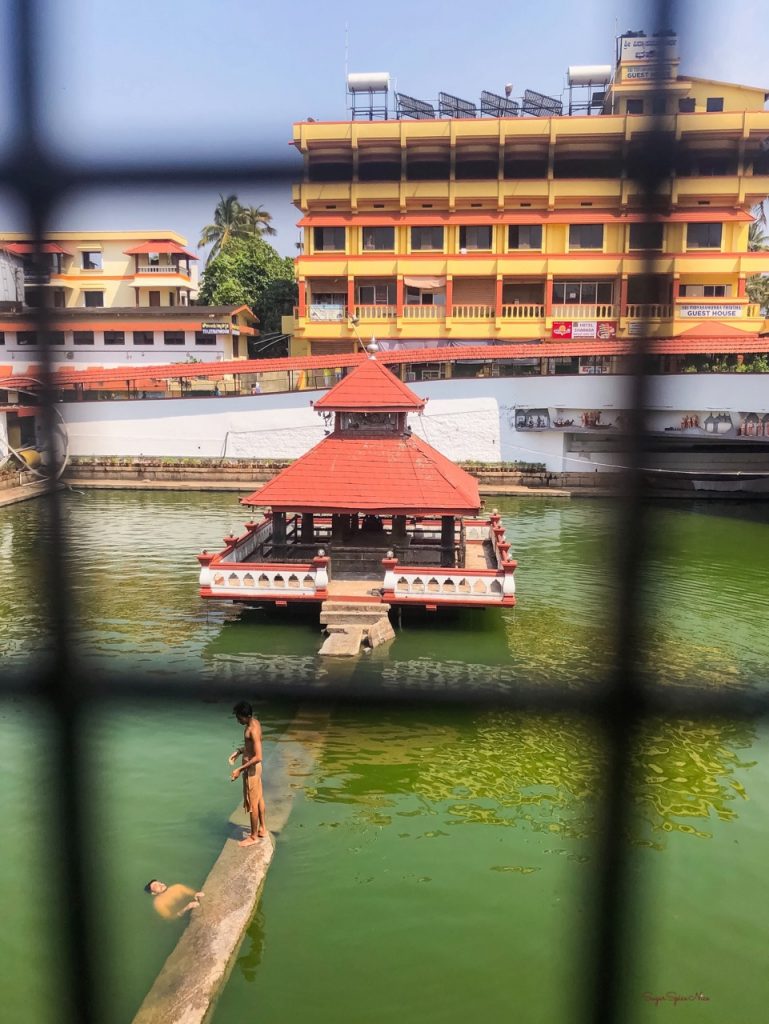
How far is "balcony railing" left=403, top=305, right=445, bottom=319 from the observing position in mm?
11812

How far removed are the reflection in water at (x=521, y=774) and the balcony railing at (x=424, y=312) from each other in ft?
26.5

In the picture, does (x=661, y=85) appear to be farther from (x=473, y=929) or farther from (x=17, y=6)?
(x=473, y=929)

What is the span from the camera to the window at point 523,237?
427 cm

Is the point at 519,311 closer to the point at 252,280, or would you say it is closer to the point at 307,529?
the point at 307,529

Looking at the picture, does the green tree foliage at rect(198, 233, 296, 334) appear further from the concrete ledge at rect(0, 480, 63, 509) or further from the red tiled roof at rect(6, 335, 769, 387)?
the concrete ledge at rect(0, 480, 63, 509)

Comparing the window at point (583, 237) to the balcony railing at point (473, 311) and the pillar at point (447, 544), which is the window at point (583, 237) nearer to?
the pillar at point (447, 544)

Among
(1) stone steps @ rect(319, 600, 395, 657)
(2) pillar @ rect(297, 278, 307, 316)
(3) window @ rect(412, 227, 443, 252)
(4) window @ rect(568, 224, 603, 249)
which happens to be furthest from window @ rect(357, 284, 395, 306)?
(4) window @ rect(568, 224, 603, 249)

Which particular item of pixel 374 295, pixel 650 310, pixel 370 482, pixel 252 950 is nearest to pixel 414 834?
pixel 252 950

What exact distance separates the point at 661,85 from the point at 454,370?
14007 millimetres

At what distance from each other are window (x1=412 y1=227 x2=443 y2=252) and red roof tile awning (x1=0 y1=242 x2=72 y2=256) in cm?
545

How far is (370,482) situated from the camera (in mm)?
6262

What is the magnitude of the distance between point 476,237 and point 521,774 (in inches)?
125

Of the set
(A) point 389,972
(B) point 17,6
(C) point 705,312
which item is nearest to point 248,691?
(B) point 17,6

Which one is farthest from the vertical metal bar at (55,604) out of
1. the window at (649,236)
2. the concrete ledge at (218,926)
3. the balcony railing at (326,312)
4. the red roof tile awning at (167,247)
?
the balcony railing at (326,312)
